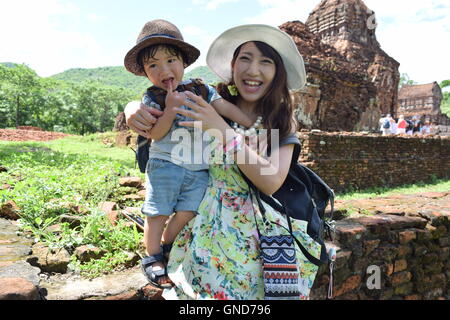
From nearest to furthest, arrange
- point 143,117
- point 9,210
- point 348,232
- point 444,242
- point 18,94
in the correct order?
point 143,117 → point 348,232 → point 9,210 → point 444,242 → point 18,94

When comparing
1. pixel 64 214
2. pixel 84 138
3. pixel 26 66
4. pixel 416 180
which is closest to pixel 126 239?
pixel 64 214

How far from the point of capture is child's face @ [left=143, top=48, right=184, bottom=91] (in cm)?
136

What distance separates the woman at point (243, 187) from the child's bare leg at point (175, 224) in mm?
29

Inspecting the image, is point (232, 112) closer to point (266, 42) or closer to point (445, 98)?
point (266, 42)

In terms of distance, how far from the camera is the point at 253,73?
4.67ft

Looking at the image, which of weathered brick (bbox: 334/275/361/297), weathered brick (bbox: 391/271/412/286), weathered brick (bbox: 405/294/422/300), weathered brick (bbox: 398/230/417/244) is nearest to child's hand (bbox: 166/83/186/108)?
weathered brick (bbox: 334/275/361/297)

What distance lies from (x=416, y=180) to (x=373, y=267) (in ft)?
25.9

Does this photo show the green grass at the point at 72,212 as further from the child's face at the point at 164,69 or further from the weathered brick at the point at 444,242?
the weathered brick at the point at 444,242

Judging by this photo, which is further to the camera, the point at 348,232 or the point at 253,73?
the point at 348,232

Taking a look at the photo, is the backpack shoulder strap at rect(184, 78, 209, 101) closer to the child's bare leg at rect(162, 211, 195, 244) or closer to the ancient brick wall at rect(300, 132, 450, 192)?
the child's bare leg at rect(162, 211, 195, 244)

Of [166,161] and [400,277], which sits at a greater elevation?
[166,161]

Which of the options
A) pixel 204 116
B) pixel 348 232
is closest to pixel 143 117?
pixel 204 116

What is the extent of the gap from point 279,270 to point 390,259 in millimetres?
1902

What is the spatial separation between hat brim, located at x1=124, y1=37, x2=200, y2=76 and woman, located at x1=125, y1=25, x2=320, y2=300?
0.17 m
